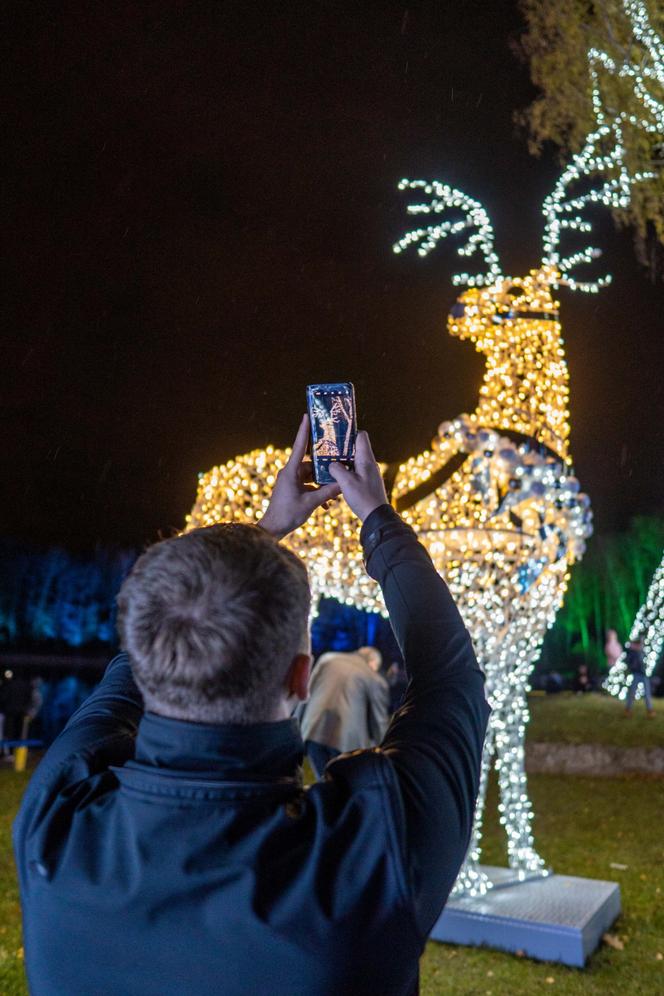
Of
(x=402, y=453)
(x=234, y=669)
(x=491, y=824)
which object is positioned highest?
(x=402, y=453)

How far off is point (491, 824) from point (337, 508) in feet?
13.0

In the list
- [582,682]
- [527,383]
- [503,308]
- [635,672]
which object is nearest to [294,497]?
[527,383]

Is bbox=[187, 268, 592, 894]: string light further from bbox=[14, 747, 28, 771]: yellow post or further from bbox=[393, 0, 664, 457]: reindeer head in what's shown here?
bbox=[14, 747, 28, 771]: yellow post

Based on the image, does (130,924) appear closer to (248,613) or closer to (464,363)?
(248,613)

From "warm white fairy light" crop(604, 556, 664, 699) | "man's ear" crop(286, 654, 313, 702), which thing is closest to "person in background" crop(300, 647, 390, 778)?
"man's ear" crop(286, 654, 313, 702)

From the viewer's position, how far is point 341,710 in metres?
5.91

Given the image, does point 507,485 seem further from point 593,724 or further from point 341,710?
point 593,724

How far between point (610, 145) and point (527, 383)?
1.58 m

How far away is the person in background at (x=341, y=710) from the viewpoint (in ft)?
19.1

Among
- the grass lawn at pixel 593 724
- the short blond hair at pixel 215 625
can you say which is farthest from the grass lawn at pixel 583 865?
the short blond hair at pixel 215 625

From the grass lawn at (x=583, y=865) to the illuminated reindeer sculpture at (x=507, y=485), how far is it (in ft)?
2.04

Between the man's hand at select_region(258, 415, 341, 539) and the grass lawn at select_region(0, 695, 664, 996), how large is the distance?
89cm

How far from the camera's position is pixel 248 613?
117cm

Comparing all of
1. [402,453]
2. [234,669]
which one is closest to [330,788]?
[234,669]
